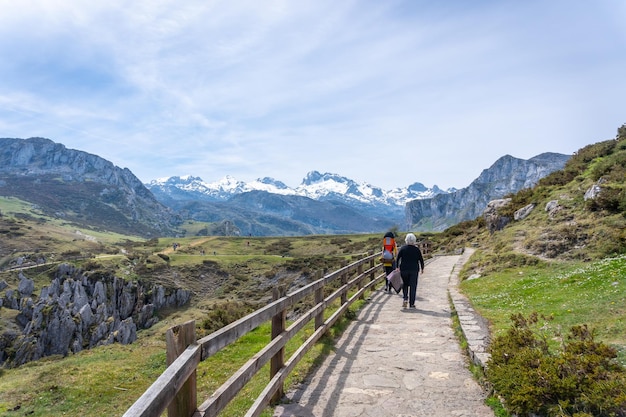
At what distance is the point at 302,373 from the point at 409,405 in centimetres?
214

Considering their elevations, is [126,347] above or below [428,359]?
below

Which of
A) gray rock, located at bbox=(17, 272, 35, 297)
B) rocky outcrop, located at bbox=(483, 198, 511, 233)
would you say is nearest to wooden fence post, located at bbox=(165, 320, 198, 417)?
rocky outcrop, located at bbox=(483, 198, 511, 233)

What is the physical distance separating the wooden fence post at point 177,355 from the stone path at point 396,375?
2677 mm

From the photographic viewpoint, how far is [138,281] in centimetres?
8038

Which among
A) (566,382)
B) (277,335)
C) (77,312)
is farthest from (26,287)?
(566,382)

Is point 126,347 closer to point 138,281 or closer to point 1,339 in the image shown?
point 1,339

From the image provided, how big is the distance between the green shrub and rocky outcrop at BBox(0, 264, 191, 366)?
55.5m

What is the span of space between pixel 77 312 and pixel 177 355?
7448cm

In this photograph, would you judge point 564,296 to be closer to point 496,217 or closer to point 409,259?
point 409,259

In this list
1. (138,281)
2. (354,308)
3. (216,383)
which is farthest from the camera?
(138,281)

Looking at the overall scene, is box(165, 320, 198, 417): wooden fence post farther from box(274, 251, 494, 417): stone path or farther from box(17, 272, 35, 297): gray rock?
box(17, 272, 35, 297): gray rock

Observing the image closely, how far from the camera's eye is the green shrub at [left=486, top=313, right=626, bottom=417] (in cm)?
454

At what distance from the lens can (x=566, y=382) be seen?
194 inches

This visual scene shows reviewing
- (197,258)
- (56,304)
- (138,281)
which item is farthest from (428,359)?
(197,258)
